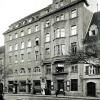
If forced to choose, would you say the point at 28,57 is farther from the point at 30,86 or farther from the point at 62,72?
the point at 62,72

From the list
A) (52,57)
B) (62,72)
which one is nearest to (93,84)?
(62,72)

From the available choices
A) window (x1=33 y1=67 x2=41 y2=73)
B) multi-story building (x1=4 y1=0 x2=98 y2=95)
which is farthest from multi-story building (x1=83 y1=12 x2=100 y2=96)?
window (x1=33 y1=67 x2=41 y2=73)

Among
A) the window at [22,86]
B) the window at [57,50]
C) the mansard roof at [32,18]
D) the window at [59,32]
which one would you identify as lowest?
the window at [22,86]

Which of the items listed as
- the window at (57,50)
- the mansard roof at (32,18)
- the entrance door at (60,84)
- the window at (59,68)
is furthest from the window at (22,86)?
the mansard roof at (32,18)

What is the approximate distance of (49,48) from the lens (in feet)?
154

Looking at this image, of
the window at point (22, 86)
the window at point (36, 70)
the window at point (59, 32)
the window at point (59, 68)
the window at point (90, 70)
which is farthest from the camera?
the window at point (22, 86)

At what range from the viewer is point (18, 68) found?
55.5 meters

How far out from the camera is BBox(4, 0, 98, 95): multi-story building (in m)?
41.8

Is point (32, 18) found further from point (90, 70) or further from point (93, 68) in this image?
point (93, 68)

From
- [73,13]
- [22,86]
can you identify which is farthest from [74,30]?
[22,86]

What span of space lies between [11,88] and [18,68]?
207 inches

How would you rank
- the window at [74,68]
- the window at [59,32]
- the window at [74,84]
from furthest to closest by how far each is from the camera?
the window at [59,32]
the window at [74,68]
the window at [74,84]

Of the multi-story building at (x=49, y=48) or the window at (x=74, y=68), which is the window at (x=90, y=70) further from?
the window at (x=74, y=68)

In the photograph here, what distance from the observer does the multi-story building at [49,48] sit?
137 ft
